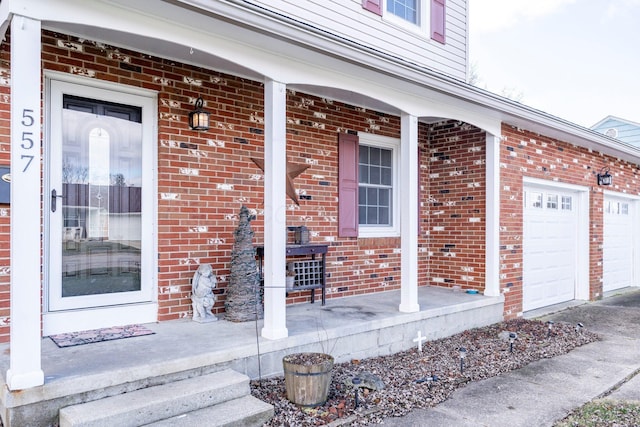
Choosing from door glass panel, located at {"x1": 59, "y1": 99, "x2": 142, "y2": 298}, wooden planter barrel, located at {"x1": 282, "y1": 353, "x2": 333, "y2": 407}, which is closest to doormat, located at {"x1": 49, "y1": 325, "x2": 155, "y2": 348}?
door glass panel, located at {"x1": 59, "y1": 99, "x2": 142, "y2": 298}

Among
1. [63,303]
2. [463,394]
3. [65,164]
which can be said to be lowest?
[463,394]

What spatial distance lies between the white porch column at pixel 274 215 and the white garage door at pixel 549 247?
4.77 m

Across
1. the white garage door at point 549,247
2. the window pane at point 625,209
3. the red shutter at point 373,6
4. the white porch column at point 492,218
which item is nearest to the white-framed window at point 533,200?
the white garage door at point 549,247

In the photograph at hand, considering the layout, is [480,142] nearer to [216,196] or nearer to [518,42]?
[216,196]

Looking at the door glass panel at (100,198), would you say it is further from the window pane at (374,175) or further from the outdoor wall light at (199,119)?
the window pane at (374,175)

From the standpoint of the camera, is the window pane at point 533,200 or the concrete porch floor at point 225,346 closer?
the concrete porch floor at point 225,346

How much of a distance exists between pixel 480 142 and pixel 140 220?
4.76m

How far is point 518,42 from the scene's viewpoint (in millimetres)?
33719

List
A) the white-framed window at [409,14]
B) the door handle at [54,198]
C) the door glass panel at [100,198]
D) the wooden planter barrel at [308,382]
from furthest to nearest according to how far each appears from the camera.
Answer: the white-framed window at [409,14]
the door glass panel at [100,198]
the door handle at [54,198]
the wooden planter barrel at [308,382]

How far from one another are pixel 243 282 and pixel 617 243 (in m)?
8.92

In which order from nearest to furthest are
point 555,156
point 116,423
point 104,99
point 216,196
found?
point 116,423 < point 104,99 < point 216,196 < point 555,156

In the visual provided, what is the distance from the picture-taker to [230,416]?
3.23 metres

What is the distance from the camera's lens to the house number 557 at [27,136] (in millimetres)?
2908

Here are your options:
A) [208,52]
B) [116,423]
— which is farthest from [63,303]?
[208,52]
